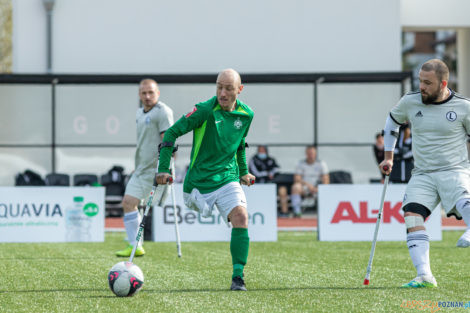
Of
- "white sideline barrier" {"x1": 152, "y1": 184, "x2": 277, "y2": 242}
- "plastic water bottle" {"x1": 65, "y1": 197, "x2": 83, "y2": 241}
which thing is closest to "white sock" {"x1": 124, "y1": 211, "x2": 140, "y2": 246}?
"white sideline barrier" {"x1": 152, "y1": 184, "x2": 277, "y2": 242}

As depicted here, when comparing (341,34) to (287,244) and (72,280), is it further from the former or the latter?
(72,280)

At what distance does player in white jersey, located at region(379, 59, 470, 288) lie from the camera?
7.98 metres

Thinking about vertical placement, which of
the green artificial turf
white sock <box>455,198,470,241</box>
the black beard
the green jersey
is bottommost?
the green artificial turf

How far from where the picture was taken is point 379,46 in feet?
83.3

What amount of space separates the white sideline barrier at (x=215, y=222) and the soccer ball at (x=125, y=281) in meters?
7.68

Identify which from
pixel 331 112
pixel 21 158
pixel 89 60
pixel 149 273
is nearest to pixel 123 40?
pixel 89 60

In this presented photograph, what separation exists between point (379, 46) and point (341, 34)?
3.64ft

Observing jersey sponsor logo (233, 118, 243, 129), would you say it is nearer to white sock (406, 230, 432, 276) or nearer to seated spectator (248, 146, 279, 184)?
white sock (406, 230, 432, 276)

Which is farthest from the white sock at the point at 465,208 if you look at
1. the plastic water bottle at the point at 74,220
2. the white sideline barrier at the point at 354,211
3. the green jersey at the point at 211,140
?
the plastic water bottle at the point at 74,220

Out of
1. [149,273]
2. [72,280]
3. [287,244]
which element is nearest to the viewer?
[72,280]

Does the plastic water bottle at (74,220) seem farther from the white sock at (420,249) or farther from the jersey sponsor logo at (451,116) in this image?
the jersey sponsor logo at (451,116)

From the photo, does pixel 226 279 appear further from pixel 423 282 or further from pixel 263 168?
pixel 263 168

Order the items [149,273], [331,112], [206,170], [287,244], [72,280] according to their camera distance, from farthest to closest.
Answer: [331,112], [287,244], [149,273], [72,280], [206,170]

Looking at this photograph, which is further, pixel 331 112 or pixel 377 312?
pixel 331 112
